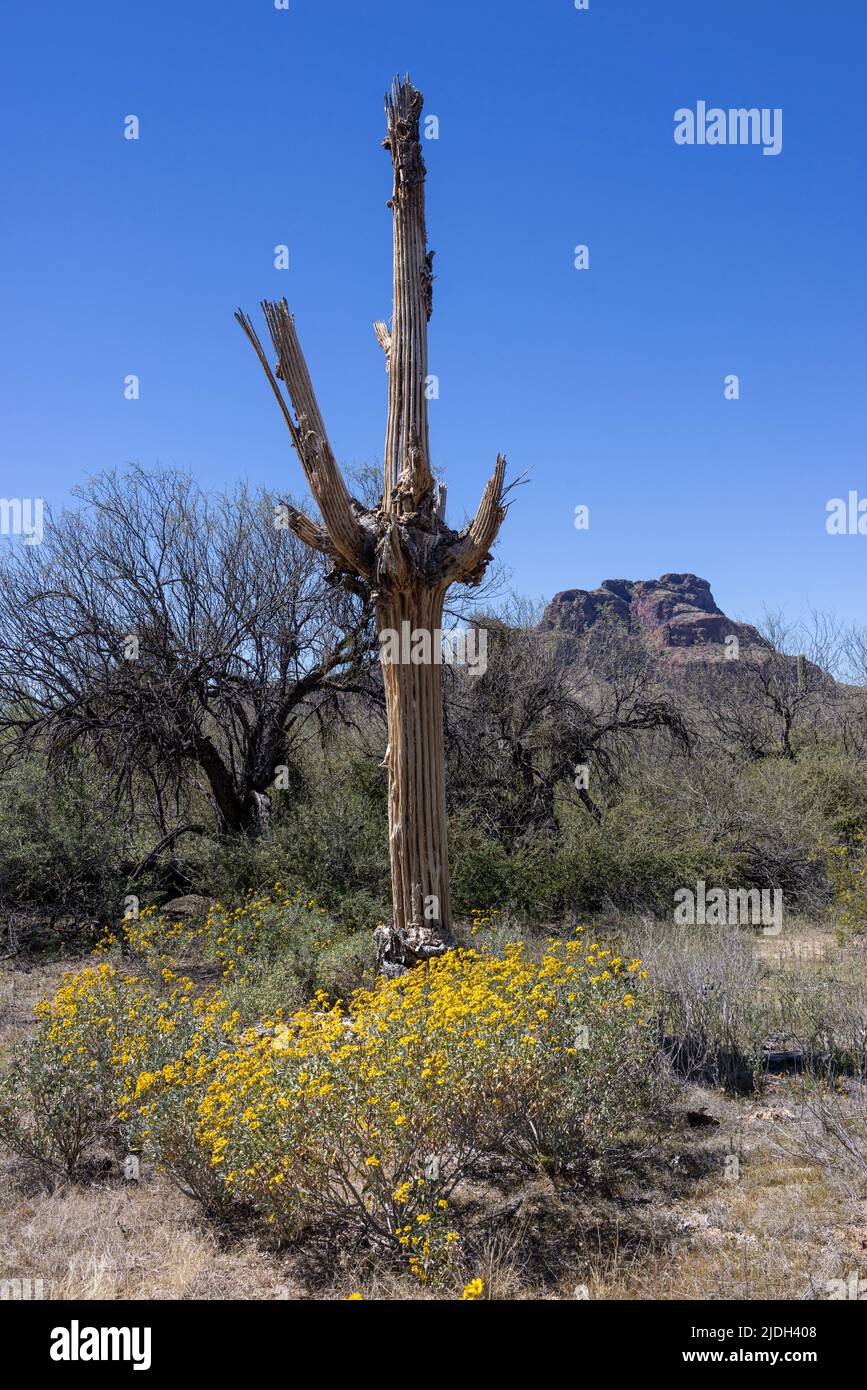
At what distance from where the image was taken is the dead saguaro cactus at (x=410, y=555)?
677cm

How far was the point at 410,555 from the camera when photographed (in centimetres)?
Result: 679

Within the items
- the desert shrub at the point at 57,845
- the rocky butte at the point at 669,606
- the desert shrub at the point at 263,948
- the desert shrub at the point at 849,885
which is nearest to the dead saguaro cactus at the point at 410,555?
the desert shrub at the point at 263,948

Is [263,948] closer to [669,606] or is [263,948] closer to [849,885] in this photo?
[849,885]

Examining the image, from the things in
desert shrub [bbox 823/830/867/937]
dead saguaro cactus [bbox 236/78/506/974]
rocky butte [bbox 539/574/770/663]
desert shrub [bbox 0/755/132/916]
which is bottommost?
desert shrub [bbox 823/830/867/937]

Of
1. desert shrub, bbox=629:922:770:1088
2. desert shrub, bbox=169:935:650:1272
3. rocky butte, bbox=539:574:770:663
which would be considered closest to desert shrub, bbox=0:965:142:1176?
desert shrub, bbox=169:935:650:1272

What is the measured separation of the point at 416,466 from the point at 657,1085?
443 centimetres

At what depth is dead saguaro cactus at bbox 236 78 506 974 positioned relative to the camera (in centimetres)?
677

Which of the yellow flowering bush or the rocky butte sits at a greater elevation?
the rocky butte

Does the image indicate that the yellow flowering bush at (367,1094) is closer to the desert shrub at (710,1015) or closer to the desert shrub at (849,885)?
the desert shrub at (710,1015)

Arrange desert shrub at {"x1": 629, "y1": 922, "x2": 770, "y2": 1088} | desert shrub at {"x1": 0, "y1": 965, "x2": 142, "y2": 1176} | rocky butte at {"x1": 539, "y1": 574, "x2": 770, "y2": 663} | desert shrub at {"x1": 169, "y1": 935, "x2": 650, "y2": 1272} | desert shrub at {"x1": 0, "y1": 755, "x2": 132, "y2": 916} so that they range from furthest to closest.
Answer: rocky butte at {"x1": 539, "y1": 574, "x2": 770, "y2": 663} → desert shrub at {"x1": 0, "y1": 755, "x2": 132, "y2": 916} → desert shrub at {"x1": 629, "y1": 922, "x2": 770, "y2": 1088} → desert shrub at {"x1": 0, "y1": 965, "x2": 142, "y2": 1176} → desert shrub at {"x1": 169, "y1": 935, "x2": 650, "y2": 1272}

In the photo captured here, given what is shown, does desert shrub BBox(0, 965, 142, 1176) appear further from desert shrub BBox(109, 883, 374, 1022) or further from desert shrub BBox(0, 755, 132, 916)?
desert shrub BBox(0, 755, 132, 916)

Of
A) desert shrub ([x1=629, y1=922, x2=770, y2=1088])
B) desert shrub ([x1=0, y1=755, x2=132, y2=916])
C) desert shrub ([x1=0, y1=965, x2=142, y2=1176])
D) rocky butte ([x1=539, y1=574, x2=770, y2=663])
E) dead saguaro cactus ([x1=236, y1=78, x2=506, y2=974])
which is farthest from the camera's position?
A: rocky butte ([x1=539, y1=574, x2=770, y2=663])

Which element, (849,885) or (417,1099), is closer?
(417,1099)

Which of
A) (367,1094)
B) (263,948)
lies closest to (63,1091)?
(367,1094)
